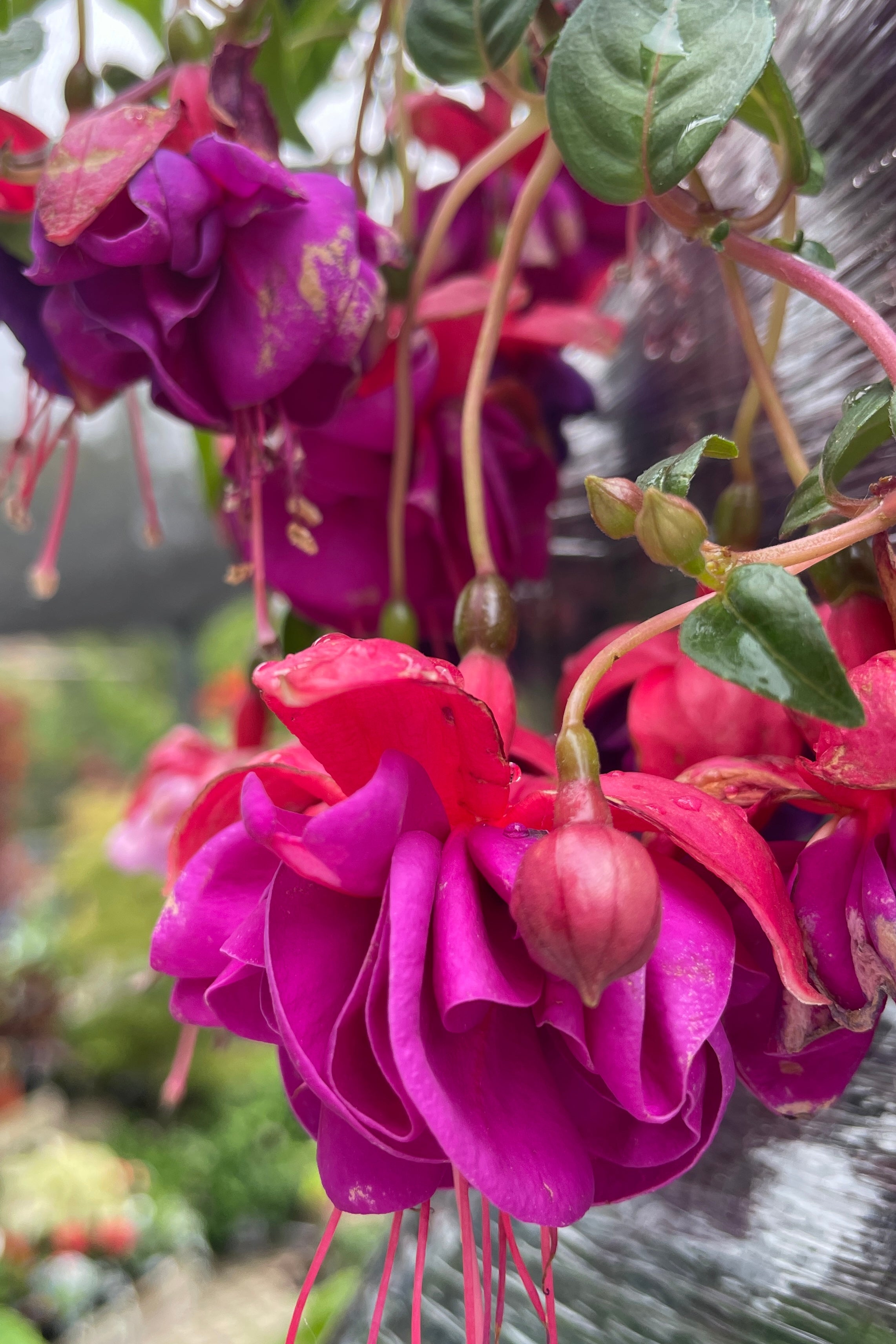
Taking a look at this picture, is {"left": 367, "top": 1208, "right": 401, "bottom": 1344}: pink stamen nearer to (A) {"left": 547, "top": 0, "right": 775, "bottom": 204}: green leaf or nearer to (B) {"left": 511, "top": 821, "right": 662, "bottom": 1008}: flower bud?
(B) {"left": 511, "top": 821, "right": 662, "bottom": 1008}: flower bud

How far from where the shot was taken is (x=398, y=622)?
0.27 m

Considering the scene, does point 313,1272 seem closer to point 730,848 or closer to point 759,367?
point 730,848

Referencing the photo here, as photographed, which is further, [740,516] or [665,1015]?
[740,516]

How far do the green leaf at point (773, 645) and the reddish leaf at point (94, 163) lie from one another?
0.15 m

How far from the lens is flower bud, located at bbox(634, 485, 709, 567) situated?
150mm

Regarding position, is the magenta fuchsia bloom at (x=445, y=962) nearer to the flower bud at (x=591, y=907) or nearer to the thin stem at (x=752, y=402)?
the flower bud at (x=591, y=907)

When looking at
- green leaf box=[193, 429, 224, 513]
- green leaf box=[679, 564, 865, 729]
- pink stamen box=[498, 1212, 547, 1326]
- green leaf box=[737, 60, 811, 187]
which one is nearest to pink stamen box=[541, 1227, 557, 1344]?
pink stamen box=[498, 1212, 547, 1326]

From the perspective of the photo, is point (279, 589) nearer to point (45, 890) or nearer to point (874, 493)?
point (874, 493)

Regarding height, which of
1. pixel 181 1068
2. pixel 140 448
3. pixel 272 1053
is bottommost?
pixel 272 1053

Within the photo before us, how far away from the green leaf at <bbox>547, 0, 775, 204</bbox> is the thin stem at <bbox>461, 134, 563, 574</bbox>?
42 mm

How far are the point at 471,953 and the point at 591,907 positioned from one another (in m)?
0.02

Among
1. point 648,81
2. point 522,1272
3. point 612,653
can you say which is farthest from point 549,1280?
point 648,81

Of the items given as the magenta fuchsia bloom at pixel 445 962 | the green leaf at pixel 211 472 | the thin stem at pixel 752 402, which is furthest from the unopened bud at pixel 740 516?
the green leaf at pixel 211 472

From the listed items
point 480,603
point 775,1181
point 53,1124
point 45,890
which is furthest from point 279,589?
point 45,890
